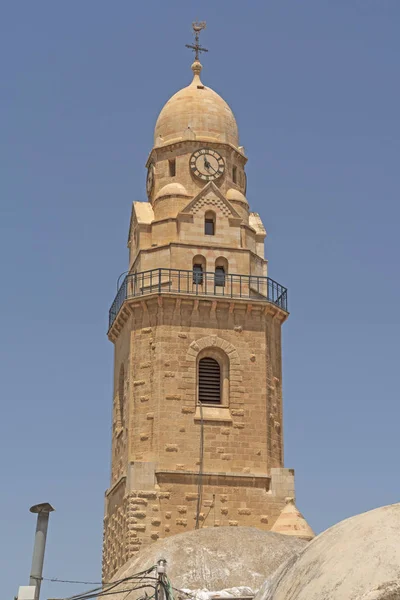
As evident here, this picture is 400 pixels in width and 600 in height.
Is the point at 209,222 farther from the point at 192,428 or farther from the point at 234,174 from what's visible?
the point at 192,428

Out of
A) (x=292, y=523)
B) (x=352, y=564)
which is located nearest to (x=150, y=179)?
(x=292, y=523)

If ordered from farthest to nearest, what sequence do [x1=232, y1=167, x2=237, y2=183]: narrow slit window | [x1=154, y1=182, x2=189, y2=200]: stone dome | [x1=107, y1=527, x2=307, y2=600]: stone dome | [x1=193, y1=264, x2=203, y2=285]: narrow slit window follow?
[x1=232, y1=167, x2=237, y2=183]: narrow slit window
[x1=154, y1=182, x2=189, y2=200]: stone dome
[x1=193, y1=264, x2=203, y2=285]: narrow slit window
[x1=107, y1=527, x2=307, y2=600]: stone dome

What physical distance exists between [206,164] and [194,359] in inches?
316

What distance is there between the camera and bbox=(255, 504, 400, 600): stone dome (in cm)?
1139

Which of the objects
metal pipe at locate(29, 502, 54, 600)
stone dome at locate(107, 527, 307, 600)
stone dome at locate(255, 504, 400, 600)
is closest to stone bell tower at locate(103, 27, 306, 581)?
stone dome at locate(107, 527, 307, 600)

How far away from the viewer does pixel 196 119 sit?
129 feet

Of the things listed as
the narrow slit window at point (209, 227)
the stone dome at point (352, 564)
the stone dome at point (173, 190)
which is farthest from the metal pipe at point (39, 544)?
the stone dome at point (173, 190)

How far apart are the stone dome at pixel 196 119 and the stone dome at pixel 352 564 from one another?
89.5ft

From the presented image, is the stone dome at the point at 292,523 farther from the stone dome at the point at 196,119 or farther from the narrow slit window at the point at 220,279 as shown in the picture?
the stone dome at the point at 196,119

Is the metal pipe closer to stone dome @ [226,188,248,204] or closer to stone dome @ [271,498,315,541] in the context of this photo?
stone dome @ [271,498,315,541]

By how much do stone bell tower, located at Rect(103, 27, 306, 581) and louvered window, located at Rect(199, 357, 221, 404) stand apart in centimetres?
4

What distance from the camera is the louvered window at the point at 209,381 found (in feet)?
115

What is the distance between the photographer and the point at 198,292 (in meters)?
35.9

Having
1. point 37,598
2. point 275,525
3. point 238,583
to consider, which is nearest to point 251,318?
point 275,525
